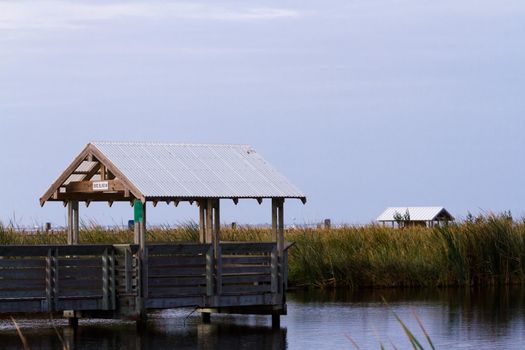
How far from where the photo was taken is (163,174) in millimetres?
23062

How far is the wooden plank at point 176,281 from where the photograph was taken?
72.9ft

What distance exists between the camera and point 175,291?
22.5 metres

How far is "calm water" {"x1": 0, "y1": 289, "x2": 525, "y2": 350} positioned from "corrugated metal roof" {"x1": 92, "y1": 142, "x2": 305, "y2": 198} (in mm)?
2570

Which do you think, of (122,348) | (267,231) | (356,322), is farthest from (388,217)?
(122,348)

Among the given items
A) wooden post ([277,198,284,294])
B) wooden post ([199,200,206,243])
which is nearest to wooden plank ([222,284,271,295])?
wooden post ([277,198,284,294])

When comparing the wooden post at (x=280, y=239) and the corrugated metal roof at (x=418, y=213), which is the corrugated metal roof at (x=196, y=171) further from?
the corrugated metal roof at (x=418, y=213)

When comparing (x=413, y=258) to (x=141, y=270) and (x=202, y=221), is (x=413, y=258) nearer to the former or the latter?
(x=202, y=221)

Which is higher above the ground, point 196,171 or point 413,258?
point 196,171

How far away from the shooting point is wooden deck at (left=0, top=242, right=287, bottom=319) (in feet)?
71.0

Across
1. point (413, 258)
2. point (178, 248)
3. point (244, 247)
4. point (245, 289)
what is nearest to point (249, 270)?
point (245, 289)

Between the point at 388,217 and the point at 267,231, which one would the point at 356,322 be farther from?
the point at 388,217

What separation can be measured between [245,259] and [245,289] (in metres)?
0.57

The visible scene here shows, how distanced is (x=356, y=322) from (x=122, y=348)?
19.8 ft

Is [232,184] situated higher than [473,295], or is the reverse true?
[232,184]
